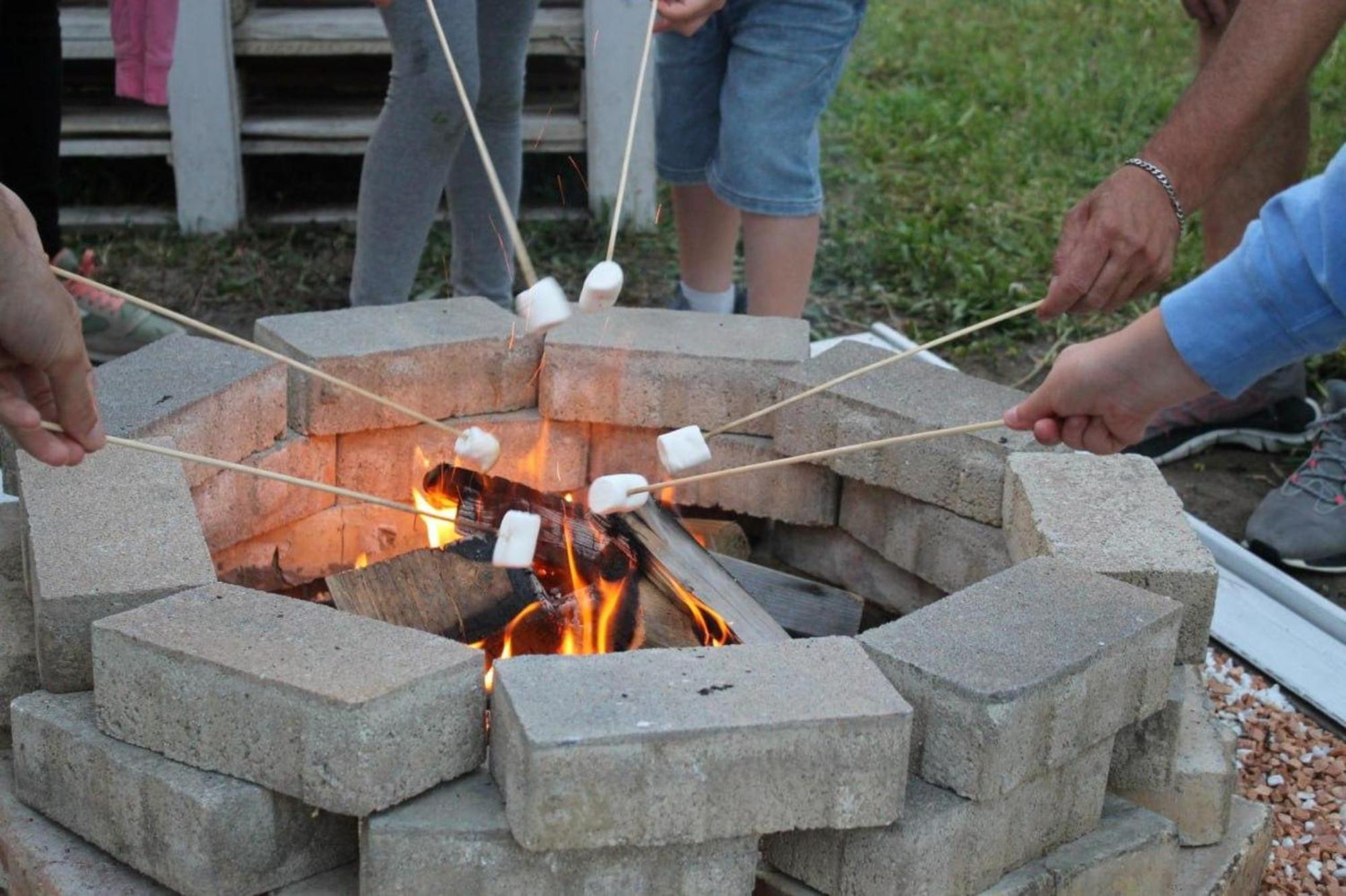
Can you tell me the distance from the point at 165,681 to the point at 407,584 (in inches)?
27.4

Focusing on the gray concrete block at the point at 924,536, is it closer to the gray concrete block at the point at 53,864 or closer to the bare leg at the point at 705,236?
the bare leg at the point at 705,236

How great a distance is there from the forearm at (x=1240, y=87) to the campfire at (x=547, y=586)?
1100 mm

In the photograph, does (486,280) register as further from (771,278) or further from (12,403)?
(12,403)

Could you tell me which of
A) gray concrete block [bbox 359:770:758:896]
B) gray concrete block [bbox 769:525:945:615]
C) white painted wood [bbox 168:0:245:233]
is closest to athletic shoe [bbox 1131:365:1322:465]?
gray concrete block [bbox 769:525:945:615]

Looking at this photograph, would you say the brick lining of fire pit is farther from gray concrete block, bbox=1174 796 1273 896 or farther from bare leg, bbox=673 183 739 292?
bare leg, bbox=673 183 739 292

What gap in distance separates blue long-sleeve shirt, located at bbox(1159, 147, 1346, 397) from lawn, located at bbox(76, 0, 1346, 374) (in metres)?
3.16

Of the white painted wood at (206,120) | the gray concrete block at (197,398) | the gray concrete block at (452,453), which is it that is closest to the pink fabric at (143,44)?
the white painted wood at (206,120)

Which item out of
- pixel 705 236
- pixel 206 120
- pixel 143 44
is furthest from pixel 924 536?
pixel 206 120

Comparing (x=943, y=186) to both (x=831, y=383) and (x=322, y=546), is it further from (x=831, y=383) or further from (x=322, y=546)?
(x=322, y=546)

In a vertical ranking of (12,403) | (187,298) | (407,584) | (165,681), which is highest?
(12,403)

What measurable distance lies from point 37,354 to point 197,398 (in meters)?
0.81

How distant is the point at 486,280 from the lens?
4172mm

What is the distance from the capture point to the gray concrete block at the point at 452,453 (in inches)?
125

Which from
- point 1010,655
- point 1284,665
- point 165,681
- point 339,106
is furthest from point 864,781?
point 339,106
